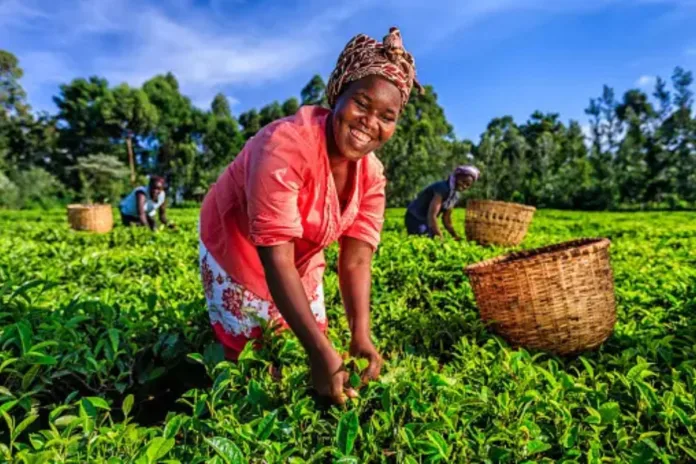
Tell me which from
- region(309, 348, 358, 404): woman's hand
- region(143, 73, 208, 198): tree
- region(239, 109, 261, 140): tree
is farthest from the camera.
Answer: region(239, 109, 261, 140): tree

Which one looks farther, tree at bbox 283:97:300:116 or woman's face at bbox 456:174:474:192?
tree at bbox 283:97:300:116

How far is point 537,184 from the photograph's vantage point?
88.7ft

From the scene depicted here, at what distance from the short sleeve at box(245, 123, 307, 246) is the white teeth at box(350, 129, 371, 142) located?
169mm

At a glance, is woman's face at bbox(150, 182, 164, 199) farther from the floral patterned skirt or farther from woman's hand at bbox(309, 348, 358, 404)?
woman's hand at bbox(309, 348, 358, 404)

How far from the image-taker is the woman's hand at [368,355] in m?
1.72

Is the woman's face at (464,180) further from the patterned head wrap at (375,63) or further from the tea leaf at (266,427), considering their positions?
the tea leaf at (266,427)

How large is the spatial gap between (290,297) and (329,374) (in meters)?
0.26

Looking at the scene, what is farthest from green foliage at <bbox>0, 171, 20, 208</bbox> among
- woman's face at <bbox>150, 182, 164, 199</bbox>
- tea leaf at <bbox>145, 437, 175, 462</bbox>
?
tea leaf at <bbox>145, 437, 175, 462</bbox>

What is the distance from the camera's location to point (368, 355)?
179cm

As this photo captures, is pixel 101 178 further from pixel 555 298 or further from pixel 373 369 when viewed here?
pixel 373 369

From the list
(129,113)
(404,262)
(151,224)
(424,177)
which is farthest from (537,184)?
(129,113)

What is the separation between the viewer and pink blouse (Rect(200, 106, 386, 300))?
5.29ft

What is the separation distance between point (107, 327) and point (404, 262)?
2.72 m

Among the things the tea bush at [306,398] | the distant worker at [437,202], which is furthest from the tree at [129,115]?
the tea bush at [306,398]
